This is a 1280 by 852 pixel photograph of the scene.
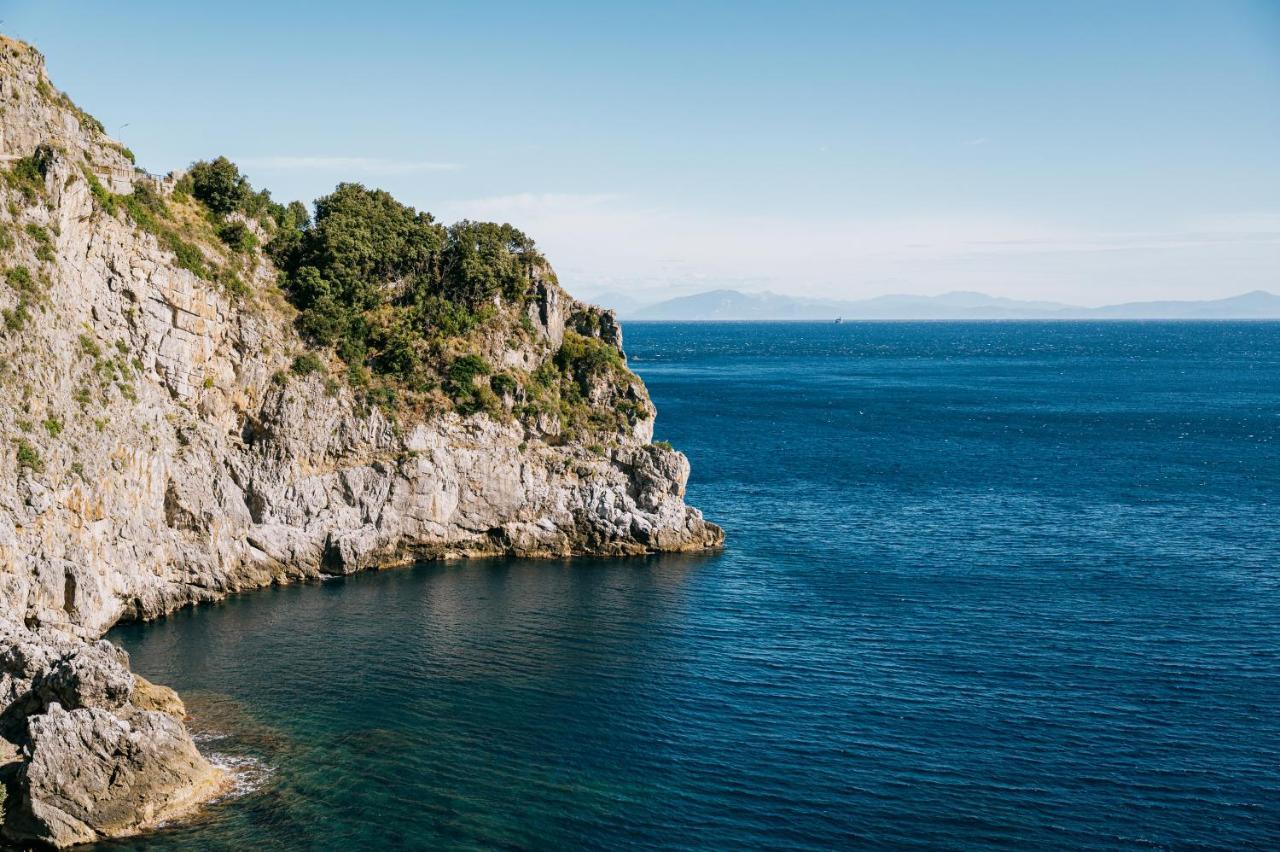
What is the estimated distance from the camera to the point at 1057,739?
167ft

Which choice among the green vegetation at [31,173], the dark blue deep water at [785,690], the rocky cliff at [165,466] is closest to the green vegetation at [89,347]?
the rocky cliff at [165,466]

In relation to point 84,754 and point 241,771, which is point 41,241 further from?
point 241,771

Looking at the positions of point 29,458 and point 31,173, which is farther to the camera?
point 31,173

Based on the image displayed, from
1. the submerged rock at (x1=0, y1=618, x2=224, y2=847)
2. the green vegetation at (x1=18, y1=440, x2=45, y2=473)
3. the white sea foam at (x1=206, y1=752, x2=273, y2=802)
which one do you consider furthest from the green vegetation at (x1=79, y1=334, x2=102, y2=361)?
the white sea foam at (x1=206, y1=752, x2=273, y2=802)

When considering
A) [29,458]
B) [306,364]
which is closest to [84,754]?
[29,458]

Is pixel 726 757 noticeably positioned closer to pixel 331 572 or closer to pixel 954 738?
pixel 954 738

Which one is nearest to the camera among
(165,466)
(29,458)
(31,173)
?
(29,458)

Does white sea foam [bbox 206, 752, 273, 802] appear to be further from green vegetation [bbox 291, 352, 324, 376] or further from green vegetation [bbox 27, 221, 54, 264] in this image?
green vegetation [bbox 291, 352, 324, 376]

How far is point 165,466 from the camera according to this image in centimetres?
7038

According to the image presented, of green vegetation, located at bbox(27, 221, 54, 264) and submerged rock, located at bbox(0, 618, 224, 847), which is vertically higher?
green vegetation, located at bbox(27, 221, 54, 264)

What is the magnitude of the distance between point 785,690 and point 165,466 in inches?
1810

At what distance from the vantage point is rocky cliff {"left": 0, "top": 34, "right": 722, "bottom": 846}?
44.8m

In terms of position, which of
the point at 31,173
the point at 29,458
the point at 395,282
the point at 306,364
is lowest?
the point at 29,458

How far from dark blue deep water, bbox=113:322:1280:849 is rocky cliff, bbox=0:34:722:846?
11.9ft
